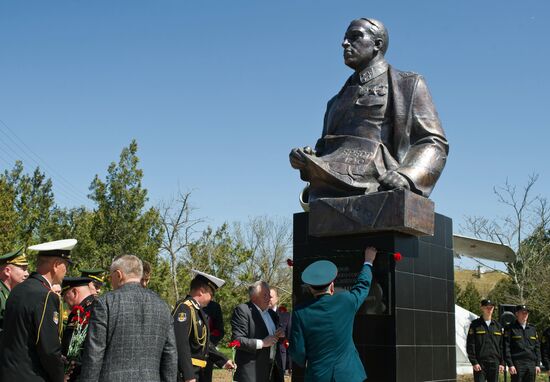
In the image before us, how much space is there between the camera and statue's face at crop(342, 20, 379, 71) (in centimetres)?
612

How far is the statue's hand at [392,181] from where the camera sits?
5371 millimetres

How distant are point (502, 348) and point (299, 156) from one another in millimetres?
6250

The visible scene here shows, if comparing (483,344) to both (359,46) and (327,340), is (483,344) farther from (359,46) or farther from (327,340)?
(327,340)

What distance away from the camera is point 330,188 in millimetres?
5863

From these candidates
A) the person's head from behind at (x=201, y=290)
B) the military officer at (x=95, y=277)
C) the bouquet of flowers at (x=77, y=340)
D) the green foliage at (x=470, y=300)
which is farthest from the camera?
the green foliage at (x=470, y=300)

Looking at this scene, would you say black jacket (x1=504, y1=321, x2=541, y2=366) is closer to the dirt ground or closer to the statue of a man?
the dirt ground

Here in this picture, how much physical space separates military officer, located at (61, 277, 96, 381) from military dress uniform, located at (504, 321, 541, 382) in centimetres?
731

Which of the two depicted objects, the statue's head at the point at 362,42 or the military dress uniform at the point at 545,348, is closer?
the statue's head at the point at 362,42

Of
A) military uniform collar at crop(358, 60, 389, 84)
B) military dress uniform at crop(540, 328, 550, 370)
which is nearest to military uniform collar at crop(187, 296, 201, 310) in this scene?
military uniform collar at crop(358, 60, 389, 84)

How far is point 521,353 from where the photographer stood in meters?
10.3

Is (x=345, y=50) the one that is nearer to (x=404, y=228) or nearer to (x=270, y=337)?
(x=404, y=228)

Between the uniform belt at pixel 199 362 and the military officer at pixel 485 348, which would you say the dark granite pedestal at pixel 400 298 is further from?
the military officer at pixel 485 348

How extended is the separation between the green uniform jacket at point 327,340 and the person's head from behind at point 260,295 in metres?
2.29

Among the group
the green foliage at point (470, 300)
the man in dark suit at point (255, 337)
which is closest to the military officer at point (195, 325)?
the man in dark suit at point (255, 337)
